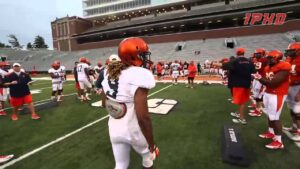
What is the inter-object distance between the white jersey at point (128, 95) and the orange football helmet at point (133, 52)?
0.29ft

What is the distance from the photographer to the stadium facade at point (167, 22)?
107 feet

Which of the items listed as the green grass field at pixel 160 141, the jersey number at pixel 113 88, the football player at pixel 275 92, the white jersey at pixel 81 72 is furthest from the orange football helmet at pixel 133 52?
the white jersey at pixel 81 72

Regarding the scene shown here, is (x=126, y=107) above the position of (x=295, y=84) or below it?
above

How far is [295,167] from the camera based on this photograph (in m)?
3.45

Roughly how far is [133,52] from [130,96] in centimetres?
47

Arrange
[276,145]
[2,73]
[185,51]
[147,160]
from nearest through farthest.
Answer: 1. [147,160]
2. [276,145]
3. [2,73]
4. [185,51]

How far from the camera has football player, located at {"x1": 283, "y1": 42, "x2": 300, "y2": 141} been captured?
4509mm

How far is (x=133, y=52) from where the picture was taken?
2.04 meters

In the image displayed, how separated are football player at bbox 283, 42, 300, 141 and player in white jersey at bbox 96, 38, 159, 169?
164 inches

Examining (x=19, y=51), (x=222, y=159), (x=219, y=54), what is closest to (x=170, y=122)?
(x=222, y=159)

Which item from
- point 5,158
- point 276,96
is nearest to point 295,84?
point 276,96

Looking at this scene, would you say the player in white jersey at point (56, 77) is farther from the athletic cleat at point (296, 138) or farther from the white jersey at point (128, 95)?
the athletic cleat at point (296, 138)

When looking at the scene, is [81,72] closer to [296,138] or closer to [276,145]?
[276,145]

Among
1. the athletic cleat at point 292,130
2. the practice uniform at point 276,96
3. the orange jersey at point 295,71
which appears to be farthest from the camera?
the athletic cleat at point 292,130
